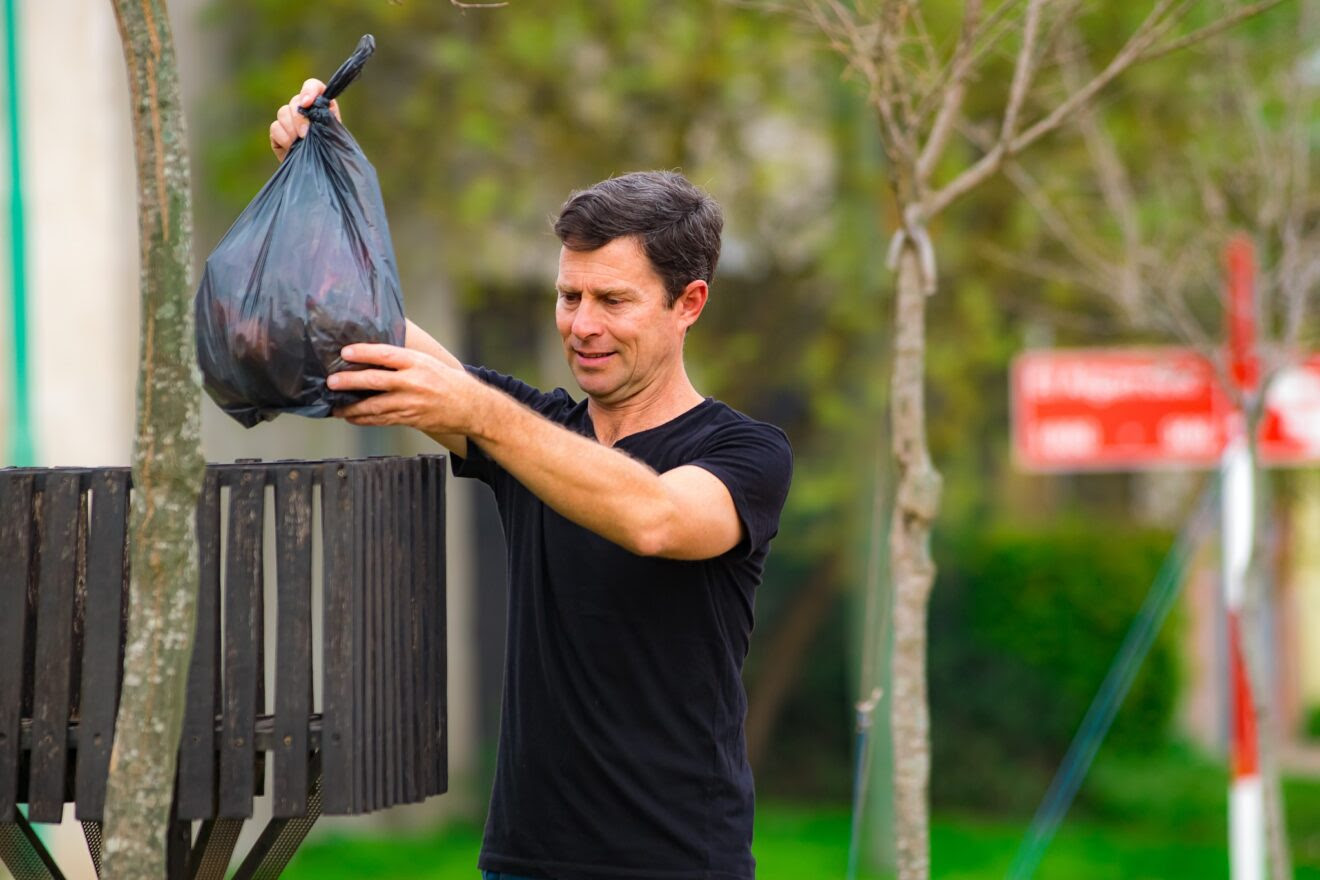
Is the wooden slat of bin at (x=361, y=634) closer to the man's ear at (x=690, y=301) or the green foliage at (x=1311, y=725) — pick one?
the man's ear at (x=690, y=301)

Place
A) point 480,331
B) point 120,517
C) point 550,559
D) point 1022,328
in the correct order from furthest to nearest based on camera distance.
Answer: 1. point 480,331
2. point 1022,328
3. point 550,559
4. point 120,517

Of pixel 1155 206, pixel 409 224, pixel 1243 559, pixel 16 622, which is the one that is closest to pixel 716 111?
pixel 409 224

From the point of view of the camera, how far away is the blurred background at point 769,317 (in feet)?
23.1

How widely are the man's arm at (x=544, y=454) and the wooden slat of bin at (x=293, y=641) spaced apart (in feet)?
0.55

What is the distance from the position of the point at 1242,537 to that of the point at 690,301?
150 inches

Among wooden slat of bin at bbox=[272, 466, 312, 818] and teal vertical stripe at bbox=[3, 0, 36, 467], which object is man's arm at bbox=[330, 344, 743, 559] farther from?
teal vertical stripe at bbox=[3, 0, 36, 467]

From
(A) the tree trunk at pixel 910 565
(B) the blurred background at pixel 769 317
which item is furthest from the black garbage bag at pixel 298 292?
(B) the blurred background at pixel 769 317

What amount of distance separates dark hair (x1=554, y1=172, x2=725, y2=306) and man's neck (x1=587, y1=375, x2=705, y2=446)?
0.16 metres

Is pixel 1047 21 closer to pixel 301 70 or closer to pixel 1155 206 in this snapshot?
pixel 1155 206

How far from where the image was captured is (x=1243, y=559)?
609 cm

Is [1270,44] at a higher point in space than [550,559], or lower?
higher

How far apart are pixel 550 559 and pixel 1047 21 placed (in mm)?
2703

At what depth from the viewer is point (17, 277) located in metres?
6.61

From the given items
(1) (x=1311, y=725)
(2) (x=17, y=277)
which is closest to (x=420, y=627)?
(2) (x=17, y=277)
